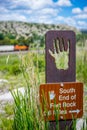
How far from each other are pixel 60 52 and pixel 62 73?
7.3 inches

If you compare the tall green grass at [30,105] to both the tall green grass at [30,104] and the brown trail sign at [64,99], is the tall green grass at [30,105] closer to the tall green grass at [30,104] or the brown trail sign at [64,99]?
the tall green grass at [30,104]

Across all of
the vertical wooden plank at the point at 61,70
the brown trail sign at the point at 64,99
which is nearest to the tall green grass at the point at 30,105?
the brown trail sign at the point at 64,99

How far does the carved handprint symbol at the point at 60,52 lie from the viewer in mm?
3401

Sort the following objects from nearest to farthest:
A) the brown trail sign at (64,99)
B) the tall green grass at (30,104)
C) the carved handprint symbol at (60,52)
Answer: the tall green grass at (30,104)
the brown trail sign at (64,99)
the carved handprint symbol at (60,52)

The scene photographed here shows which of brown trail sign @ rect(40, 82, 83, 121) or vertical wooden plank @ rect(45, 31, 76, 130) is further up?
vertical wooden plank @ rect(45, 31, 76, 130)

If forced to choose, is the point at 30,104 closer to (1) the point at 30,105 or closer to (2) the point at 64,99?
(1) the point at 30,105

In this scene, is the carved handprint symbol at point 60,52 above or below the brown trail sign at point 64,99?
above

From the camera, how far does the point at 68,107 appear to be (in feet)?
10.9

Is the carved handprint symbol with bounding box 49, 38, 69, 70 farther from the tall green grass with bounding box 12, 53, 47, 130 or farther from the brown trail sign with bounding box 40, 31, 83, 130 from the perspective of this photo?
the tall green grass with bounding box 12, 53, 47, 130

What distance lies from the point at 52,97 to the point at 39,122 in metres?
Result: 0.36

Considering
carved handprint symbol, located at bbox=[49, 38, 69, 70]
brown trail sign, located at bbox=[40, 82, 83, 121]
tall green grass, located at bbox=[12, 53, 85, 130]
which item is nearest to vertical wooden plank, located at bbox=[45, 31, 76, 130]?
carved handprint symbol, located at bbox=[49, 38, 69, 70]

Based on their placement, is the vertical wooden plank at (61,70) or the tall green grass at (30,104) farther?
the vertical wooden plank at (61,70)

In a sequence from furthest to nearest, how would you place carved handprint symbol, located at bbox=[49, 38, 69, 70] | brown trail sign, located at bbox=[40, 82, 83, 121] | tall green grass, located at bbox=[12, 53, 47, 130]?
carved handprint symbol, located at bbox=[49, 38, 69, 70], brown trail sign, located at bbox=[40, 82, 83, 121], tall green grass, located at bbox=[12, 53, 47, 130]

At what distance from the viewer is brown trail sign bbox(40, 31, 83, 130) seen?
10.9ft
